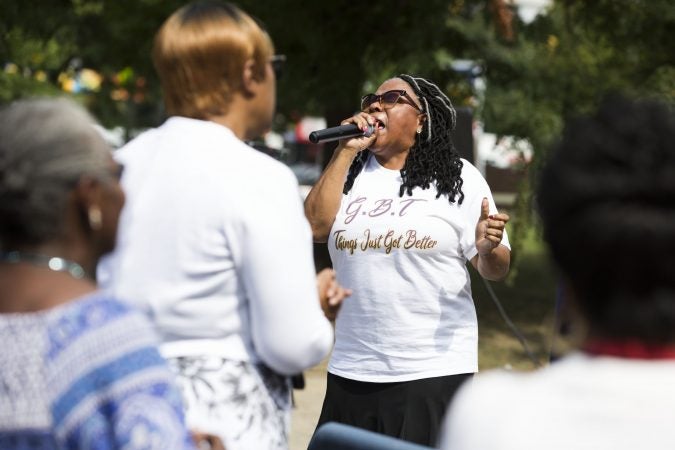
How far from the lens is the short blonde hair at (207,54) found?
2.22 m

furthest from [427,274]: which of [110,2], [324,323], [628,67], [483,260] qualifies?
[628,67]

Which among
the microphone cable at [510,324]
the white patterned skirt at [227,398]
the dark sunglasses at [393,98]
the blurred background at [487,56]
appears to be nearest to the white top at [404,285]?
the dark sunglasses at [393,98]

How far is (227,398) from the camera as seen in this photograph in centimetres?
220

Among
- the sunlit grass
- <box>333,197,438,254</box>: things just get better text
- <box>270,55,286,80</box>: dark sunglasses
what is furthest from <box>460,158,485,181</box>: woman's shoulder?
the sunlit grass

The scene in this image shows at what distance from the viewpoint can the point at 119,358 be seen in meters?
1.65

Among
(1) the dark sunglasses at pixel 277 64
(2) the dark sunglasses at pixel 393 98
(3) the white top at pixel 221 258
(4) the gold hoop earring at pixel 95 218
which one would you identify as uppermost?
(1) the dark sunglasses at pixel 277 64

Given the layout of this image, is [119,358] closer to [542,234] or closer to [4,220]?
[4,220]

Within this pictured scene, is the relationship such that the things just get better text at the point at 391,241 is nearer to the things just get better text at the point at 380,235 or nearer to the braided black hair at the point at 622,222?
the things just get better text at the point at 380,235

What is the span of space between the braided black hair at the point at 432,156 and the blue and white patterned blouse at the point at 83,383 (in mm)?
2305

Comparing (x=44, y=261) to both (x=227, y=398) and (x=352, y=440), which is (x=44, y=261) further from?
(x=352, y=440)

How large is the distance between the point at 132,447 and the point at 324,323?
23.3 inches

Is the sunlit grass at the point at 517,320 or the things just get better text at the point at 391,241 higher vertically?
the things just get better text at the point at 391,241

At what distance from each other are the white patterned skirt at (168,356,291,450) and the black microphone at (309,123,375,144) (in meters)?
1.76

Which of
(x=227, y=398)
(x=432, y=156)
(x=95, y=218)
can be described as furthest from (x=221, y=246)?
(x=432, y=156)
